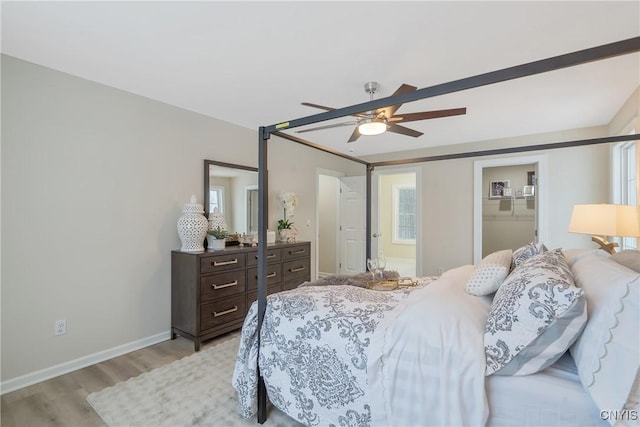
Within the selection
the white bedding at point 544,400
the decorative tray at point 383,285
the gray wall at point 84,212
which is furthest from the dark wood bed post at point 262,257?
the gray wall at point 84,212

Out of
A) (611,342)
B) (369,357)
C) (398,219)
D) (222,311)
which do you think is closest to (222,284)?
(222,311)

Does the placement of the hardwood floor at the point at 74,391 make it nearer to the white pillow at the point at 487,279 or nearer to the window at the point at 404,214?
the white pillow at the point at 487,279

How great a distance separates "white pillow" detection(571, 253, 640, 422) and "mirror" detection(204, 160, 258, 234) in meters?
3.20

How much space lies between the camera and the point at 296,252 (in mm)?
3955

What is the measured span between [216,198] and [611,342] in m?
3.36

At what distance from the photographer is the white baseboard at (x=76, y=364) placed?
219 cm

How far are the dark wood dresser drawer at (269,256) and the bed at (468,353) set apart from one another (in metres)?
1.62

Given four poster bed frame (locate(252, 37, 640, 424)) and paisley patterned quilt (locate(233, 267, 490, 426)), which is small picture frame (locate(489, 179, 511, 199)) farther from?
paisley patterned quilt (locate(233, 267, 490, 426))

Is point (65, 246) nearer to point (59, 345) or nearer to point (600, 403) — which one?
point (59, 345)

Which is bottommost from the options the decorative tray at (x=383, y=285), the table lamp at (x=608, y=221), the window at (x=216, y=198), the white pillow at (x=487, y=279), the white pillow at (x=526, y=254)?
the decorative tray at (x=383, y=285)

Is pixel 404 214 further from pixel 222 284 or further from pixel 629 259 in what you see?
pixel 629 259

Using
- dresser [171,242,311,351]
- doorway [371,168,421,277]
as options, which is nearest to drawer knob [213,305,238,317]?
dresser [171,242,311,351]

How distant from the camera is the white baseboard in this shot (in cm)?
219

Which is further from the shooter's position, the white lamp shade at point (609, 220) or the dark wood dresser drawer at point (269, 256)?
the dark wood dresser drawer at point (269, 256)
